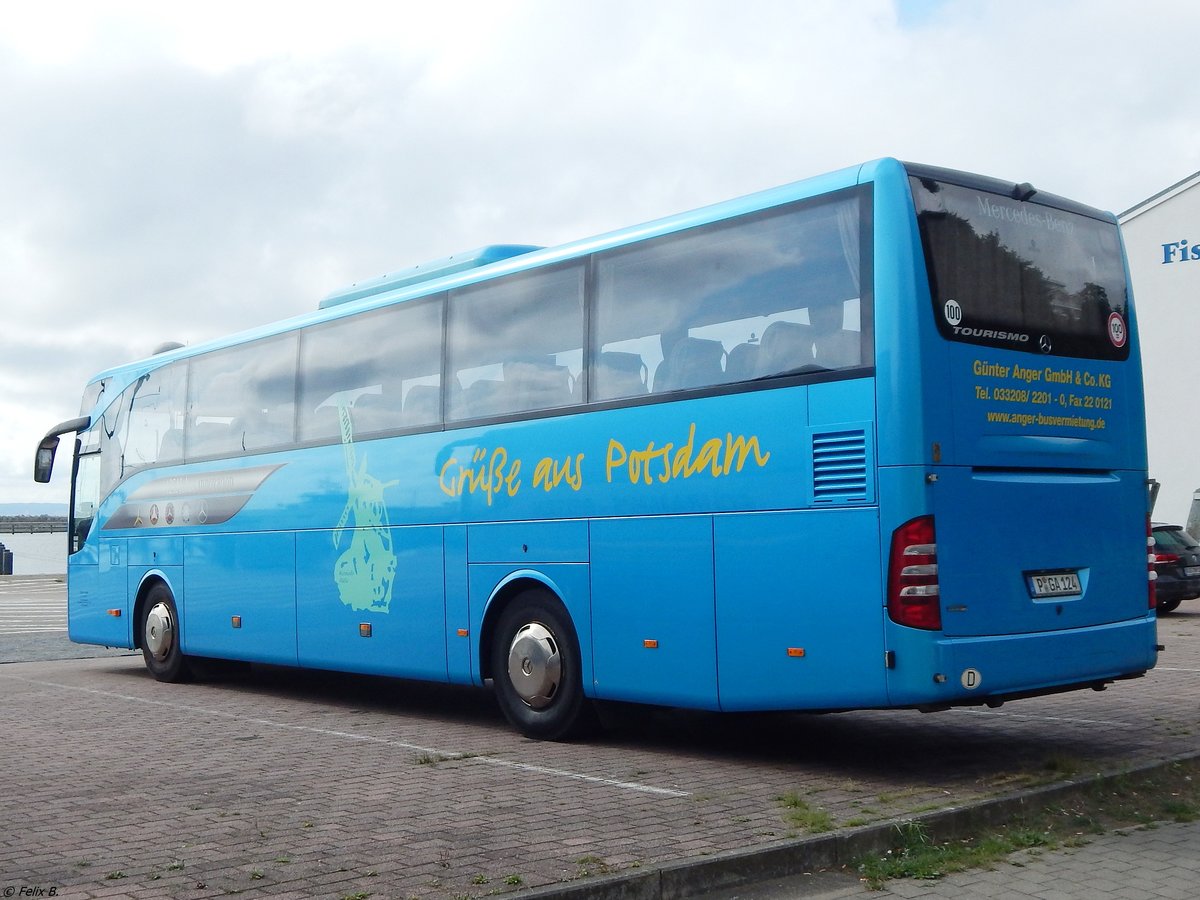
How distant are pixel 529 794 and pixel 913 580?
8.06ft

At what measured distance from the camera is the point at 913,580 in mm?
7812

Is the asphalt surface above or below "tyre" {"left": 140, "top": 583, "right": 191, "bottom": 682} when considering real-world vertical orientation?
below

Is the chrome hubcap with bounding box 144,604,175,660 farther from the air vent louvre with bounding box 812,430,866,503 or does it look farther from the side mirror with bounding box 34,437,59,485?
the air vent louvre with bounding box 812,430,866,503

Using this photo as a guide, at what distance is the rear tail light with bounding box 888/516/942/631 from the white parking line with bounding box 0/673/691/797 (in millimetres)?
1584

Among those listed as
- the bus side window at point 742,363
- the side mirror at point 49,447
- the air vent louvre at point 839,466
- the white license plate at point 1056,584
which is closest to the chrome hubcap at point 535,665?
the bus side window at point 742,363

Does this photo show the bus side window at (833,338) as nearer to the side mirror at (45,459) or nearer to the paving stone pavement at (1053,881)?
the paving stone pavement at (1053,881)

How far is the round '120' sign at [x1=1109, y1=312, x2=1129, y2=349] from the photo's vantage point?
9.24m

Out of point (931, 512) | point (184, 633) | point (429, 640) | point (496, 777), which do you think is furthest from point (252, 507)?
point (931, 512)

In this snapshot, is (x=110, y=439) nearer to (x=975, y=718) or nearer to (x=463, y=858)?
(x=975, y=718)

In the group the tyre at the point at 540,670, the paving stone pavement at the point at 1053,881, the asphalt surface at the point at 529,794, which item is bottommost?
the paving stone pavement at the point at 1053,881

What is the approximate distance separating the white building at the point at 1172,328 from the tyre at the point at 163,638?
29.9 metres

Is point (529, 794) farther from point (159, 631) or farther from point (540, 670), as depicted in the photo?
point (159, 631)

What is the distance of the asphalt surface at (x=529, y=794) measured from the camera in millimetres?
5934

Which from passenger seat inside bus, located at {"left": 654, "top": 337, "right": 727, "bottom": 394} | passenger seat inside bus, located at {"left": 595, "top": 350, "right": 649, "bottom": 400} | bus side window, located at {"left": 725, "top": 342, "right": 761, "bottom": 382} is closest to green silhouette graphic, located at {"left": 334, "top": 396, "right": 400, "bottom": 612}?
passenger seat inside bus, located at {"left": 595, "top": 350, "right": 649, "bottom": 400}
